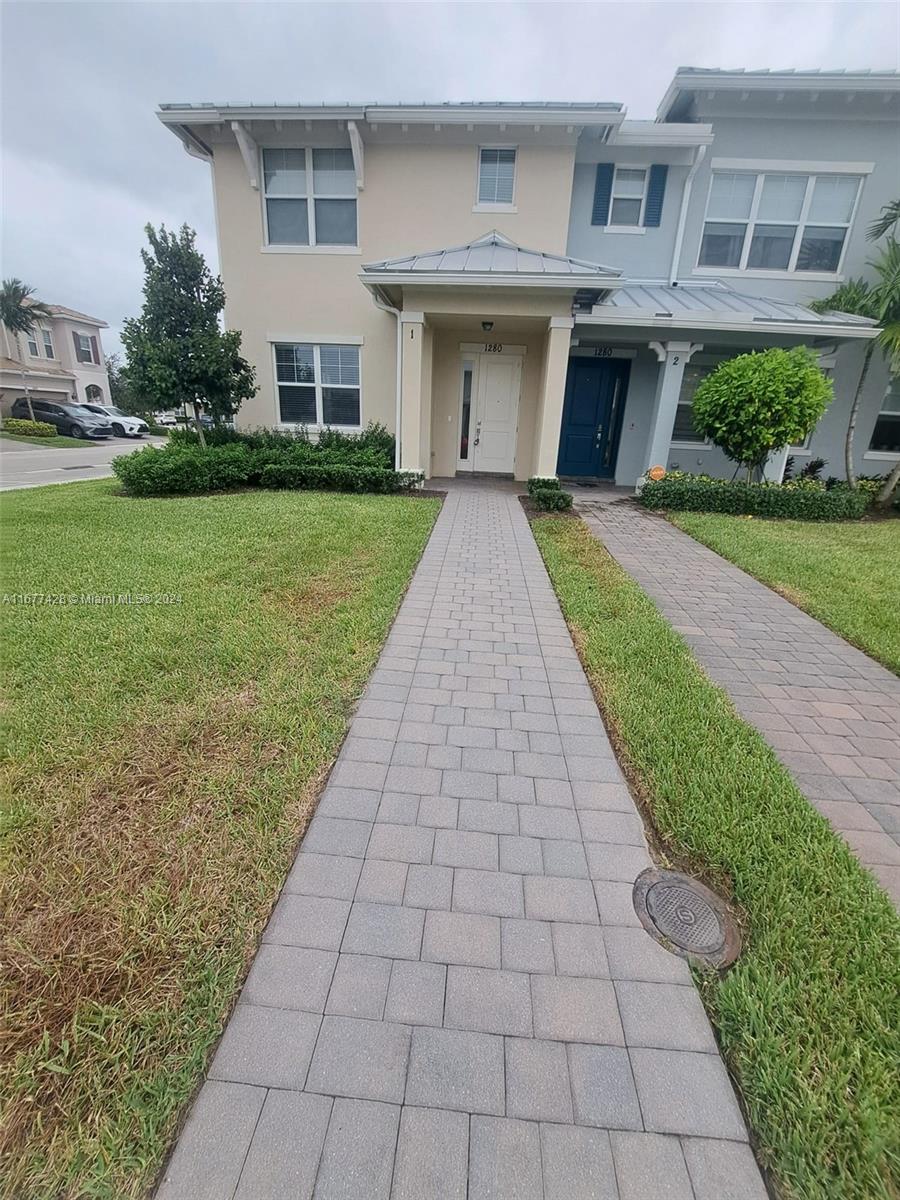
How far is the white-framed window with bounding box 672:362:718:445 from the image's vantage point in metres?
11.7

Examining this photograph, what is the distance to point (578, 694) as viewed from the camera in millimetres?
3402

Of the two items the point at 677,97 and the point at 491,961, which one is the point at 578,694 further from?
the point at 677,97

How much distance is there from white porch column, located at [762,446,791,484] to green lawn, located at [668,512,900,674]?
5.90 ft

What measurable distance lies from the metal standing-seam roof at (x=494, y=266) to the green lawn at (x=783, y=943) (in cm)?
767

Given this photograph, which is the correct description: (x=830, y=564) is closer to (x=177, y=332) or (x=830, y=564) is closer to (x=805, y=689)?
(x=805, y=689)

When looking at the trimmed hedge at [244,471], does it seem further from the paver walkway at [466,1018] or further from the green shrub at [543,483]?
the paver walkway at [466,1018]

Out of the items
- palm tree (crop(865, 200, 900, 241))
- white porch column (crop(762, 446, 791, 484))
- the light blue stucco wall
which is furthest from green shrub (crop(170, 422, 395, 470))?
palm tree (crop(865, 200, 900, 241))

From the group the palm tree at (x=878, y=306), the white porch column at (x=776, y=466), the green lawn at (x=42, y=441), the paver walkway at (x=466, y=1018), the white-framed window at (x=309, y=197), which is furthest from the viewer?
the green lawn at (x=42, y=441)

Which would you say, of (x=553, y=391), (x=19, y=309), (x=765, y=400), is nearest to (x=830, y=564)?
(x=765, y=400)

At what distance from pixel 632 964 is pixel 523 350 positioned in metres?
11.7

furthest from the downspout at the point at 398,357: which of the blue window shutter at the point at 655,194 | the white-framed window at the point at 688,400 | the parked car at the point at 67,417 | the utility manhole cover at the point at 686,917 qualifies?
the parked car at the point at 67,417

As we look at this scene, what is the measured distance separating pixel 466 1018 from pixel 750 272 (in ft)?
47.0

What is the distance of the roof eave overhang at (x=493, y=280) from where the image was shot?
845cm

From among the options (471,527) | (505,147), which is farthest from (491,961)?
(505,147)
